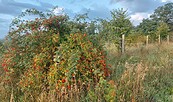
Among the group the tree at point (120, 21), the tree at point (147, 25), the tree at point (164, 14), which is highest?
the tree at point (164, 14)

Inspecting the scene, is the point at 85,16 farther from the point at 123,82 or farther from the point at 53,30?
the point at 123,82

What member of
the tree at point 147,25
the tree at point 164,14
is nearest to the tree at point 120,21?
the tree at point 147,25

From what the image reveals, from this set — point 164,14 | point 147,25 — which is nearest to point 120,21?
point 147,25

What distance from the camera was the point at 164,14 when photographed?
47156 mm

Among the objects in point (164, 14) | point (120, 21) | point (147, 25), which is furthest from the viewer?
point (164, 14)

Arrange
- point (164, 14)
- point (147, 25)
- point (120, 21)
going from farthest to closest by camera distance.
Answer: point (164, 14), point (147, 25), point (120, 21)

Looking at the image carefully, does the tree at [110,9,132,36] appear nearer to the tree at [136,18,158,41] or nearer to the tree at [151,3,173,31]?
the tree at [136,18,158,41]

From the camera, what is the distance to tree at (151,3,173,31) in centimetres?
4649

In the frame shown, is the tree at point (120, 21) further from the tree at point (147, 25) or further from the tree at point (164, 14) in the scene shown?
the tree at point (164, 14)

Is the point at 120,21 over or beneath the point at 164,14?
beneath

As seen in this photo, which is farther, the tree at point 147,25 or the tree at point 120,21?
the tree at point 147,25

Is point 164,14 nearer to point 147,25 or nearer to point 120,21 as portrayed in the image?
point 147,25

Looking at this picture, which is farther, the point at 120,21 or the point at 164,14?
the point at 164,14

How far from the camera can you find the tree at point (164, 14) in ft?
153
